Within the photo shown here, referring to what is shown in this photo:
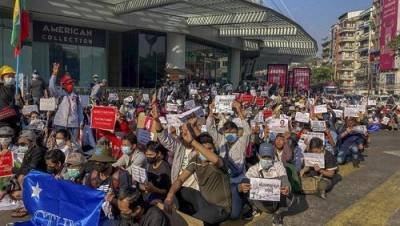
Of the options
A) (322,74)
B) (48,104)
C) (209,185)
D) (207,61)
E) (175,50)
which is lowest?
(209,185)

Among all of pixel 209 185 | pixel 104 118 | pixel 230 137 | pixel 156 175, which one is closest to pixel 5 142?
pixel 104 118

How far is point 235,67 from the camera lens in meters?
41.4

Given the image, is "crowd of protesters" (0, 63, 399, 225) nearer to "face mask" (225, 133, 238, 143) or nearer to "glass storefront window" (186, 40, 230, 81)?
"face mask" (225, 133, 238, 143)

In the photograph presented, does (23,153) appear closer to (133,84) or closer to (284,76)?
(133,84)

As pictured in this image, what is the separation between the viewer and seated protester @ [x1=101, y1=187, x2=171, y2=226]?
13.9 ft

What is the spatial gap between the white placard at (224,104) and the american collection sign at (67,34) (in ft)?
64.1

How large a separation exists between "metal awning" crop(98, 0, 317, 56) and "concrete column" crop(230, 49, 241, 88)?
23.3 ft

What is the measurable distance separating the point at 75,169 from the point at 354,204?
4.29 m

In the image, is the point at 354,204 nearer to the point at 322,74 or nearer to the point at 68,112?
the point at 68,112

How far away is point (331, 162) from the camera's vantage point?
789 cm

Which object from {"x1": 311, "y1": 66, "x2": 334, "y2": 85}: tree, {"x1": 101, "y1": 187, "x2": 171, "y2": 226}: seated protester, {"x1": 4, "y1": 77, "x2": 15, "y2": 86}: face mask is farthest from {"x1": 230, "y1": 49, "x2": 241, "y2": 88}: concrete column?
{"x1": 311, "y1": 66, "x2": 334, "y2": 85}: tree

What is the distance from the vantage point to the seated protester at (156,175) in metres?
5.90

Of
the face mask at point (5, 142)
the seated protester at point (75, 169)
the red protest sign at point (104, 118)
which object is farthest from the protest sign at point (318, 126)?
the face mask at point (5, 142)

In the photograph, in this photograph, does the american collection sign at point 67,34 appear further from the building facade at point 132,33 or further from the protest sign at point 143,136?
the protest sign at point 143,136
